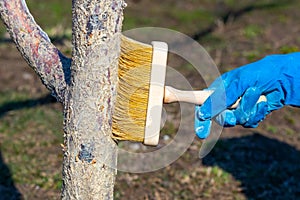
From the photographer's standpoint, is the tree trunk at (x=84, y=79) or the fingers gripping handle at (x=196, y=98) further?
the fingers gripping handle at (x=196, y=98)

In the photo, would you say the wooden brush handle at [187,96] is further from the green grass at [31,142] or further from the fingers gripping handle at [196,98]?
the green grass at [31,142]

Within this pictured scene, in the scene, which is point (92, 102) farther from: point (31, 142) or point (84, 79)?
point (31, 142)

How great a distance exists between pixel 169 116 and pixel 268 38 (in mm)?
2624

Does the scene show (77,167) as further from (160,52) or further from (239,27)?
(239,27)

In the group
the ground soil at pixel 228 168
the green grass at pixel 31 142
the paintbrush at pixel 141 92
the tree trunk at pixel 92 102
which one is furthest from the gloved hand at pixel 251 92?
the green grass at pixel 31 142

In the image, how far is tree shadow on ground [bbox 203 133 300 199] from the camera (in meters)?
4.90

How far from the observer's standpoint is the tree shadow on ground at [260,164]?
490 centimetres

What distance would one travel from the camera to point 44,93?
6.43 meters

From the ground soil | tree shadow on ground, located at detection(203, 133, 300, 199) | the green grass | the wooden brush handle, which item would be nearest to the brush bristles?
the wooden brush handle

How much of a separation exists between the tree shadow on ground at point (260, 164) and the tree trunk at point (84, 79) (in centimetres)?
216

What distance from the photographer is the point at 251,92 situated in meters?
3.14

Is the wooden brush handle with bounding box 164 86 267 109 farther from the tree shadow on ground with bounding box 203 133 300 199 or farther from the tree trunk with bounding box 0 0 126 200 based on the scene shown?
the tree shadow on ground with bounding box 203 133 300 199

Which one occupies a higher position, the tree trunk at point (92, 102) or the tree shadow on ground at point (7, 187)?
the tree trunk at point (92, 102)

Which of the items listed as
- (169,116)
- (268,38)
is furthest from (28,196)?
(268,38)
